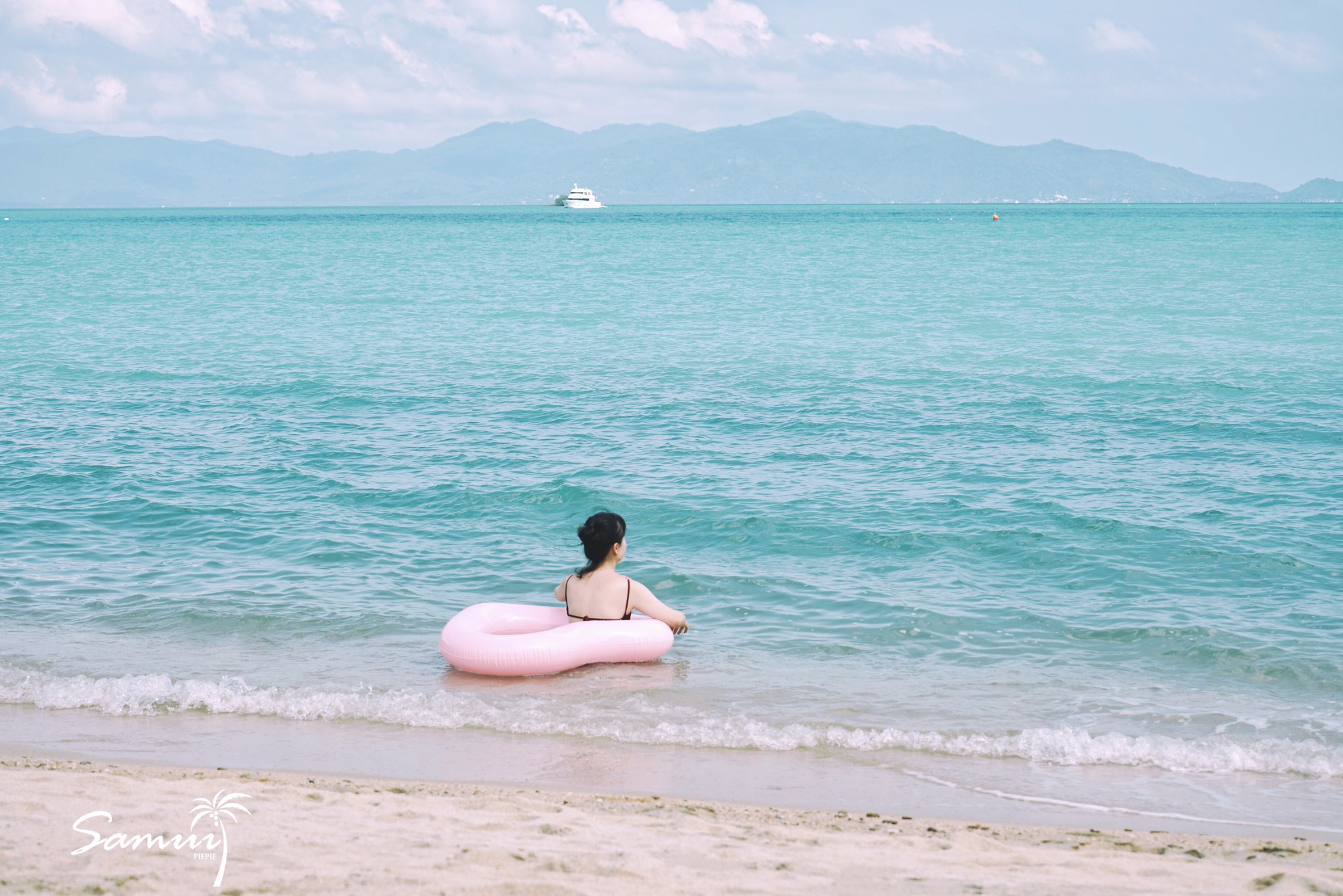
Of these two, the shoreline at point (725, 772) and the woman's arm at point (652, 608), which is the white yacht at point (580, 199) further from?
the shoreline at point (725, 772)

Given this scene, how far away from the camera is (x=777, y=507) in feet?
32.0

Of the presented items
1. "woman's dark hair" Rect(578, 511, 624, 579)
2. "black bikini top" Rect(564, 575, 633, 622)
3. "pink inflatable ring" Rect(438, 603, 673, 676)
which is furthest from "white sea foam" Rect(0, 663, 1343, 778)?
"woman's dark hair" Rect(578, 511, 624, 579)

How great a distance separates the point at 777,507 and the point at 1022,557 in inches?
85.0

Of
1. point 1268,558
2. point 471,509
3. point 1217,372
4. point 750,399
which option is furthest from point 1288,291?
point 471,509

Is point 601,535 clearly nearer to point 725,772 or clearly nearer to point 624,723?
point 624,723

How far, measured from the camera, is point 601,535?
22.1 ft

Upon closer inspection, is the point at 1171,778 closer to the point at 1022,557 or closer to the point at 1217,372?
the point at 1022,557

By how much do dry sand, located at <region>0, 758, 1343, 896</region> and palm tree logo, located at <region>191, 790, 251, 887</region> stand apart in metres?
0.04

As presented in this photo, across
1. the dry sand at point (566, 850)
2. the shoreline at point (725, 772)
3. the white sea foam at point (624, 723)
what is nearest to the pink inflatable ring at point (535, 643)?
the white sea foam at point (624, 723)

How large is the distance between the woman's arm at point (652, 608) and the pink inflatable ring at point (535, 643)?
0.24ft

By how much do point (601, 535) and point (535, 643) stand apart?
2.47 feet

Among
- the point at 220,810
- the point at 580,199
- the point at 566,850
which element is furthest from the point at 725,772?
the point at 580,199

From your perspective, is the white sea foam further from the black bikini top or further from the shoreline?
the black bikini top

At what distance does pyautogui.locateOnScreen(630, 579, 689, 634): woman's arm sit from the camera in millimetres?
6957
